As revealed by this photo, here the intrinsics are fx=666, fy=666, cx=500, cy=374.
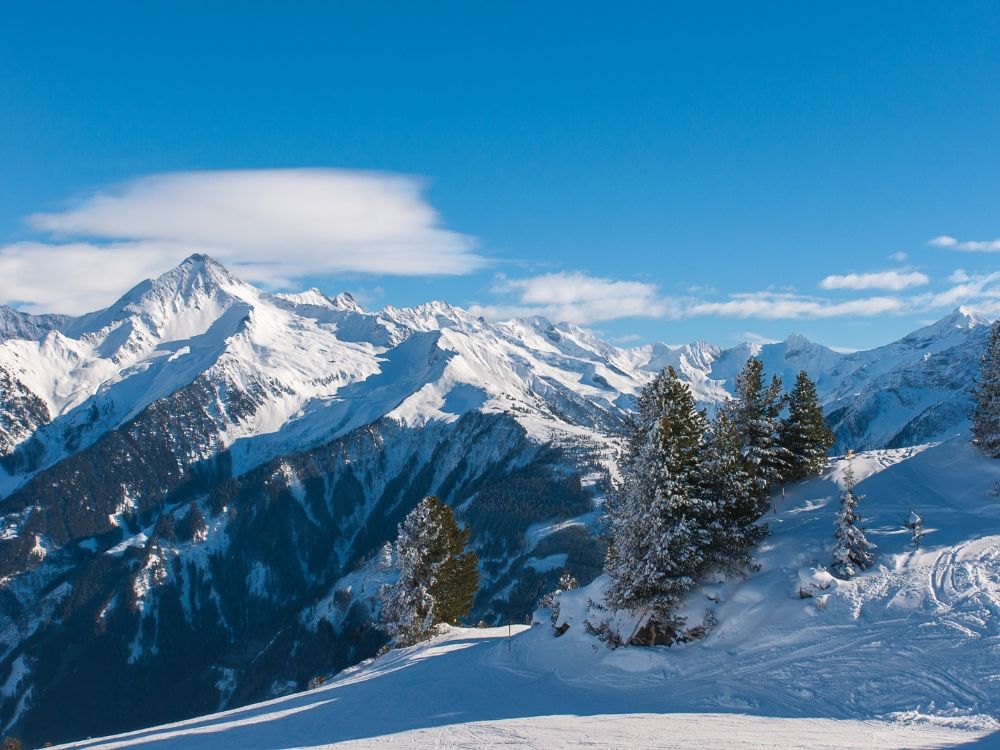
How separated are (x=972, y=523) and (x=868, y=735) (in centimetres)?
2172

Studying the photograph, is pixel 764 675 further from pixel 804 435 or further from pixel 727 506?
pixel 804 435

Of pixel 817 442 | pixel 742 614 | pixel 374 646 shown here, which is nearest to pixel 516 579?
pixel 374 646

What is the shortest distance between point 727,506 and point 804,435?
14686 millimetres

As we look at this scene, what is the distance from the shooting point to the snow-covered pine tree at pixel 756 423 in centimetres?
4091

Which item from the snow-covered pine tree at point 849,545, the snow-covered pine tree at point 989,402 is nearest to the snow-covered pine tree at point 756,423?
the snow-covered pine tree at point 849,545

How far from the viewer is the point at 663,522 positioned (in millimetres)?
31891

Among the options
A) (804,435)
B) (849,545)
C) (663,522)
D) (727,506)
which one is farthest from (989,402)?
(663,522)

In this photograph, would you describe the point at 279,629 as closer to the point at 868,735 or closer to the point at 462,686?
the point at 462,686

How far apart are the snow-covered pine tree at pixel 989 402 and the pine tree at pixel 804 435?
9.80 metres

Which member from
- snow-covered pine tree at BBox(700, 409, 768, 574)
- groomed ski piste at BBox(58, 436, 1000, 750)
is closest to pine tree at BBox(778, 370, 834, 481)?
groomed ski piste at BBox(58, 436, 1000, 750)

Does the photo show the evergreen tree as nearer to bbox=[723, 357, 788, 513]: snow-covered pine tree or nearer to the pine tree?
bbox=[723, 357, 788, 513]: snow-covered pine tree

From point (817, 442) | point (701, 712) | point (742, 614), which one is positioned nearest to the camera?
point (701, 712)

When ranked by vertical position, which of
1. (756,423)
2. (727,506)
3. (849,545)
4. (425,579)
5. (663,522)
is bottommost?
(425,579)

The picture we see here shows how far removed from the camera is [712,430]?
121 ft
